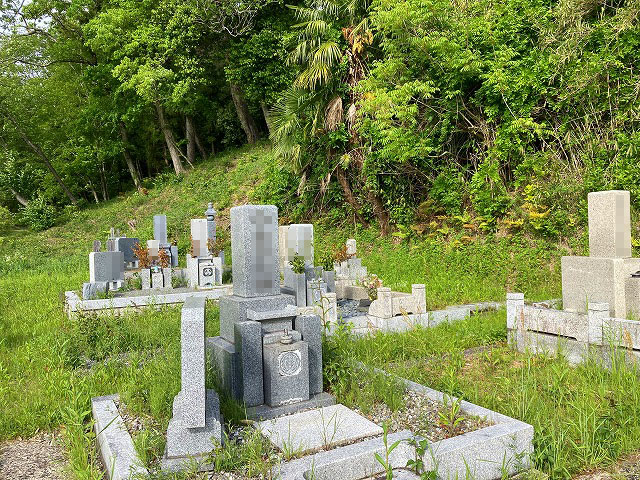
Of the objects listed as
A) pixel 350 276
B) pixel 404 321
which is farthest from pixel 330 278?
pixel 404 321

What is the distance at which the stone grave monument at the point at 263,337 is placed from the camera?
449 centimetres

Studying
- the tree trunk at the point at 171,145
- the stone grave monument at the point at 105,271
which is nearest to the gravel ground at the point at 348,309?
the stone grave monument at the point at 105,271

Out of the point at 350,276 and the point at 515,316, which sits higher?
the point at 350,276

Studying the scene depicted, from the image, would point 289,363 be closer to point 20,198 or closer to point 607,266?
point 607,266

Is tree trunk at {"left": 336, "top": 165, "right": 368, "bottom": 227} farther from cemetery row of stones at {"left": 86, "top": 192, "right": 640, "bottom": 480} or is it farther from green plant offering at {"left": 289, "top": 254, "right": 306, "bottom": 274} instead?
cemetery row of stones at {"left": 86, "top": 192, "right": 640, "bottom": 480}

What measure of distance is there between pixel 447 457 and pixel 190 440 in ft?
5.82

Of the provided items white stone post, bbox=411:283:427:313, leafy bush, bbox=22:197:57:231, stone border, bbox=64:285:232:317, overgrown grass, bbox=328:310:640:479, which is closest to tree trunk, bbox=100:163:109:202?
leafy bush, bbox=22:197:57:231

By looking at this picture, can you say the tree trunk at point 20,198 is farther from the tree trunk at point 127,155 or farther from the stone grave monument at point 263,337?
the stone grave monument at point 263,337

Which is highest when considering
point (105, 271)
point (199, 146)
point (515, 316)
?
point (199, 146)

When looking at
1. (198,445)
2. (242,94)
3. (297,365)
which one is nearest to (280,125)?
(242,94)

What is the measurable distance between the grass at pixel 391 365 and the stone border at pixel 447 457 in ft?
0.55

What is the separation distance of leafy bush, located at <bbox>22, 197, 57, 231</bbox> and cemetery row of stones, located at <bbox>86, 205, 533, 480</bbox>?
2191cm

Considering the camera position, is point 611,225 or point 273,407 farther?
point 611,225

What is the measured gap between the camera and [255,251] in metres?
5.18
